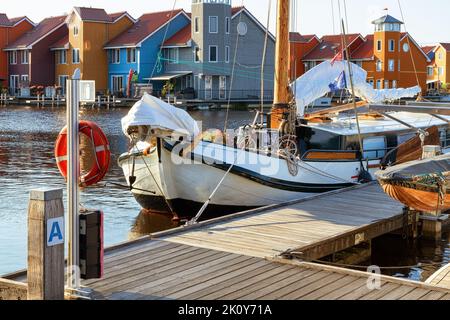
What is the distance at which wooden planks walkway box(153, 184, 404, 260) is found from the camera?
11930 mm

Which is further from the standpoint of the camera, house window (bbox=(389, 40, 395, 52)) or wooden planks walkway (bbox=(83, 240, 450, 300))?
house window (bbox=(389, 40, 395, 52))

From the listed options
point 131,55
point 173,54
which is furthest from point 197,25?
point 131,55

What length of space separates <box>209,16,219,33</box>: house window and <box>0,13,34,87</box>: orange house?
84.3ft

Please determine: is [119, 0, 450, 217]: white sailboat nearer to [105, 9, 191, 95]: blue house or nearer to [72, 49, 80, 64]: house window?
[105, 9, 191, 95]: blue house

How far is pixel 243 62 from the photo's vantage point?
240 ft

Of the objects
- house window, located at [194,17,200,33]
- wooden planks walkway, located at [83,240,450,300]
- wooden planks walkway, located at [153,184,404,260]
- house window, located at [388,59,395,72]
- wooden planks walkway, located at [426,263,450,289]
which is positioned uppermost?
house window, located at [194,17,200,33]

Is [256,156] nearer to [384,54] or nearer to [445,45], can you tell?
[384,54]

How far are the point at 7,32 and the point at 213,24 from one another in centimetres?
2687

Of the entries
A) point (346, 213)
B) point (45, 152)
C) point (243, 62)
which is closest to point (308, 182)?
point (346, 213)

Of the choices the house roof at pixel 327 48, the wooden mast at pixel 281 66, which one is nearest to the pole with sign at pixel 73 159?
the wooden mast at pixel 281 66

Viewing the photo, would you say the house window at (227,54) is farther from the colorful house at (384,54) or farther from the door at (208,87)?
the colorful house at (384,54)

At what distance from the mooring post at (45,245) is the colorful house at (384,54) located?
72358 mm

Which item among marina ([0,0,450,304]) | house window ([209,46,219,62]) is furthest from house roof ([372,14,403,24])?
marina ([0,0,450,304])

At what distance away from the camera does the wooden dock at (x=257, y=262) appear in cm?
920
